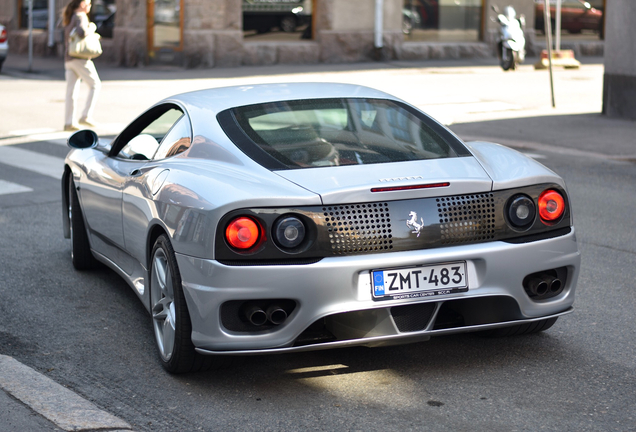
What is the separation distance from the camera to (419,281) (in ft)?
13.0

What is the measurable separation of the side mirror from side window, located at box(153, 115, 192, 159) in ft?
3.36

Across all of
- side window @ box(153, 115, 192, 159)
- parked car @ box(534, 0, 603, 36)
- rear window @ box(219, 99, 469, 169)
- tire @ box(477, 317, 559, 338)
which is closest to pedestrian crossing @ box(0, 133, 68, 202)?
side window @ box(153, 115, 192, 159)

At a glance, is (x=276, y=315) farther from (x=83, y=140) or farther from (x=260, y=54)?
(x=260, y=54)

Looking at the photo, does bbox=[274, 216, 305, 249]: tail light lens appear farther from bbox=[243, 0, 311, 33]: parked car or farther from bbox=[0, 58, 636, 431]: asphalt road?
bbox=[243, 0, 311, 33]: parked car

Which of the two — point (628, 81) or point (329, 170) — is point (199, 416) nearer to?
point (329, 170)

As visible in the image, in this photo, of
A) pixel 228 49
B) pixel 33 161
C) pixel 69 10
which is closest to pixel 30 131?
pixel 69 10

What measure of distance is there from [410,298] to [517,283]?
0.54 m

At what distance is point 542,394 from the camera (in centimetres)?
405

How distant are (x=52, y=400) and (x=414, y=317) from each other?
1.58 metres

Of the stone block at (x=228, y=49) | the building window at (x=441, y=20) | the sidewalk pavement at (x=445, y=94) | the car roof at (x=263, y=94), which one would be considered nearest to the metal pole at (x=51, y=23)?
the sidewalk pavement at (x=445, y=94)

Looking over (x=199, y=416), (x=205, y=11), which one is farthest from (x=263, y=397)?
(x=205, y=11)

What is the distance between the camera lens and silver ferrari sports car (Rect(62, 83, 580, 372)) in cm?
389

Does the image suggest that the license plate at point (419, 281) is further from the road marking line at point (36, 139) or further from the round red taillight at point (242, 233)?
the road marking line at point (36, 139)

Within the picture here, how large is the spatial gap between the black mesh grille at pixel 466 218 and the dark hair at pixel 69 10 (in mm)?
10806
